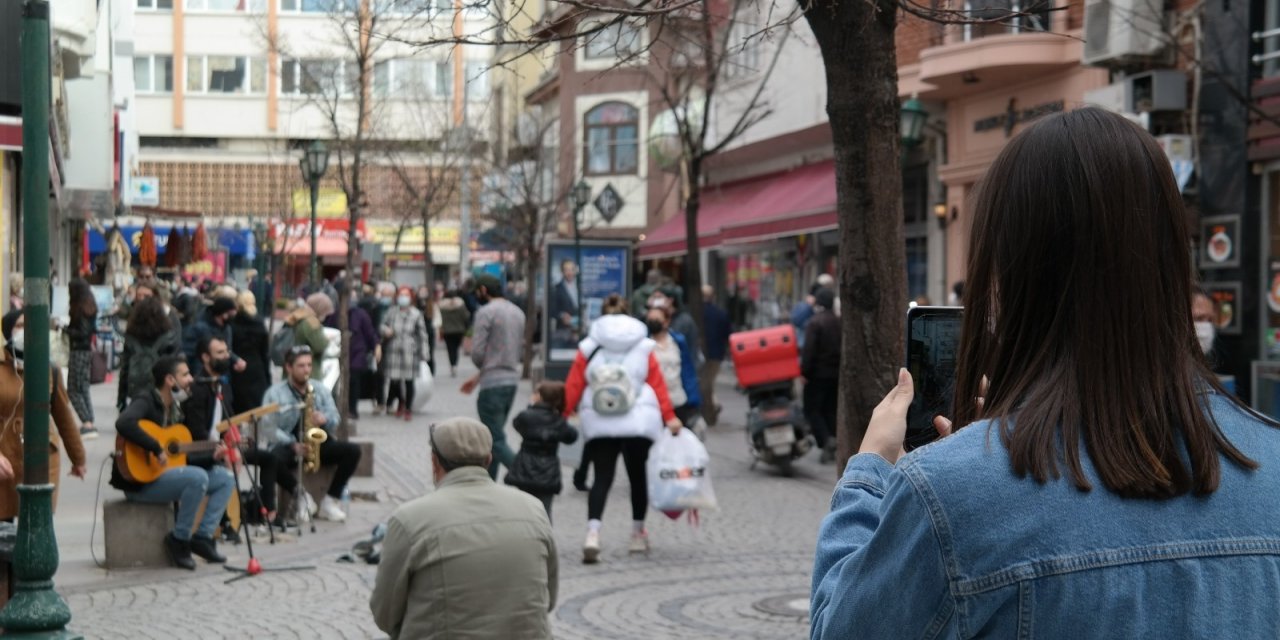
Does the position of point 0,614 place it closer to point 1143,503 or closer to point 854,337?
point 854,337

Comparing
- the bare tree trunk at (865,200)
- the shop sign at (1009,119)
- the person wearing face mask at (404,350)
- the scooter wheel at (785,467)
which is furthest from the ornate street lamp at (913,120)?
the bare tree trunk at (865,200)

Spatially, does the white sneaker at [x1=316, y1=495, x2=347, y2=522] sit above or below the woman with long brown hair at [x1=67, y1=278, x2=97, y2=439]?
below

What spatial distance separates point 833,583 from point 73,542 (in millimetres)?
10426

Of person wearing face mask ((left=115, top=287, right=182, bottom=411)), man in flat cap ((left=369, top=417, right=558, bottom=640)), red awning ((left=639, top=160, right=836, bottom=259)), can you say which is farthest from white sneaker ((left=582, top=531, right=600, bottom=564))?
red awning ((left=639, top=160, right=836, bottom=259))

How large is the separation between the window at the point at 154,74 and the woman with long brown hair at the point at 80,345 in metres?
46.8

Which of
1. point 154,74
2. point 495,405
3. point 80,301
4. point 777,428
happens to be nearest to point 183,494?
point 495,405

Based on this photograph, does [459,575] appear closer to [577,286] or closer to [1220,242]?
[1220,242]

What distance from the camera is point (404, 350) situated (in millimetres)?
22234

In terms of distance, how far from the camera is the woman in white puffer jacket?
1097 cm

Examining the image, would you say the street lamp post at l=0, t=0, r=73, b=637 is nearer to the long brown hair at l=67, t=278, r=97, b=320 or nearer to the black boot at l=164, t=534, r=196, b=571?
the black boot at l=164, t=534, r=196, b=571

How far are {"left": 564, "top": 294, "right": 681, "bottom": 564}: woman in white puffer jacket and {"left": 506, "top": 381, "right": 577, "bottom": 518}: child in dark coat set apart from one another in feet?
1.09

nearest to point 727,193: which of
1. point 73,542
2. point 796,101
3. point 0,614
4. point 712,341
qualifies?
point 796,101

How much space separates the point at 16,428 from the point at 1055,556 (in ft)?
25.7

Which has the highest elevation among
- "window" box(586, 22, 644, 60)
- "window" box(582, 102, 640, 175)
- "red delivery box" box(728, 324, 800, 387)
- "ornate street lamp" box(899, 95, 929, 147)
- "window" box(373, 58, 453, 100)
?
"window" box(373, 58, 453, 100)
